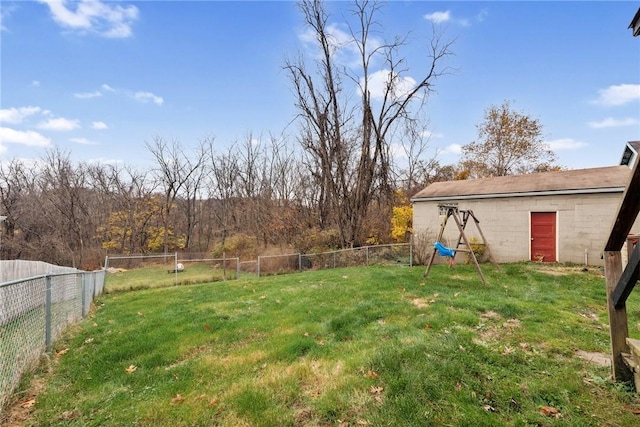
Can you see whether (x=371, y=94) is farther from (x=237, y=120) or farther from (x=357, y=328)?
(x=357, y=328)

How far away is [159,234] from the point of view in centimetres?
2584

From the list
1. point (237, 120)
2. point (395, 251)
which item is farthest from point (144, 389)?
point (237, 120)

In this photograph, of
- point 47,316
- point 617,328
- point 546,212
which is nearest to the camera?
point 617,328

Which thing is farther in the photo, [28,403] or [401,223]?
[401,223]

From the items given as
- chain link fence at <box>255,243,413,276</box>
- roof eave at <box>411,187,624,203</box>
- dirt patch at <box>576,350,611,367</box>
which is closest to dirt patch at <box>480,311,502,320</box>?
dirt patch at <box>576,350,611,367</box>

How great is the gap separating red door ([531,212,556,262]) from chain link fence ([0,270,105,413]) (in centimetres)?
1409

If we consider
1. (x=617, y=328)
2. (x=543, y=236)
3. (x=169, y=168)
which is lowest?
(x=617, y=328)

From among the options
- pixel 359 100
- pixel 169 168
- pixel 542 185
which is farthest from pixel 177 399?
pixel 169 168

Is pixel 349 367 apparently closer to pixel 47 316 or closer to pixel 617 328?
pixel 617 328

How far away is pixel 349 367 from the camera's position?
9.93 feet

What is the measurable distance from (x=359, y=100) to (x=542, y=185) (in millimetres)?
10653

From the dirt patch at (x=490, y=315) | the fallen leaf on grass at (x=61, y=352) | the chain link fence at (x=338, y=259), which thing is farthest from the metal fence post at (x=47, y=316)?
the chain link fence at (x=338, y=259)

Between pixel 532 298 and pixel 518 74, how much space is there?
13.9 m

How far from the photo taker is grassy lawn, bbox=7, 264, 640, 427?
2.35 m
